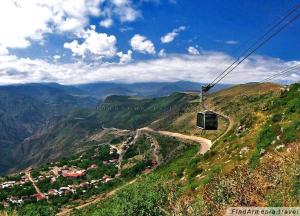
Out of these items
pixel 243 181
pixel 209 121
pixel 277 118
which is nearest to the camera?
pixel 243 181

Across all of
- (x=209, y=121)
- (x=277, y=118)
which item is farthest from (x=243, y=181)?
(x=277, y=118)

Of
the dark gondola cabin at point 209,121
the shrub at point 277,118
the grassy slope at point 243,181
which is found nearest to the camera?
the grassy slope at point 243,181

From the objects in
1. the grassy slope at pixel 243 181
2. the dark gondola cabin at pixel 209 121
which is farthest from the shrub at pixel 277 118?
the dark gondola cabin at pixel 209 121

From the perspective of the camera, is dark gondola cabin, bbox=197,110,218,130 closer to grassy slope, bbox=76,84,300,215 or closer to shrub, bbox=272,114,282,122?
grassy slope, bbox=76,84,300,215

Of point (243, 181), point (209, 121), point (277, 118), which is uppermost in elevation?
point (209, 121)

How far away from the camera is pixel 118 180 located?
17600 cm

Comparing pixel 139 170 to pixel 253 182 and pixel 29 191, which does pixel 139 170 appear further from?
pixel 253 182

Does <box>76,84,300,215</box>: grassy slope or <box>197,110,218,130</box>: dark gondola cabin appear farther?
<box>197,110,218,130</box>: dark gondola cabin

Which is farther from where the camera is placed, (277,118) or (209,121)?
(277,118)

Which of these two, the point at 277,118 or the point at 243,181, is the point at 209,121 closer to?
the point at 243,181

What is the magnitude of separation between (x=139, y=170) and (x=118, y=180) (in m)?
9.78

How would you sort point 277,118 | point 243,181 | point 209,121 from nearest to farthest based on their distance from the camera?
point 243,181 < point 209,121 < point 277,118

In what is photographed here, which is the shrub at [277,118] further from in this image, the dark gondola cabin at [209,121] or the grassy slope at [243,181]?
the dark gondola cabin at [209,121]

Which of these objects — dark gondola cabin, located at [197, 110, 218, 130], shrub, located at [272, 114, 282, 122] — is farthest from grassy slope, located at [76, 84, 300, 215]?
dark gondola cabin, located at [197, 110, 218, 130]
